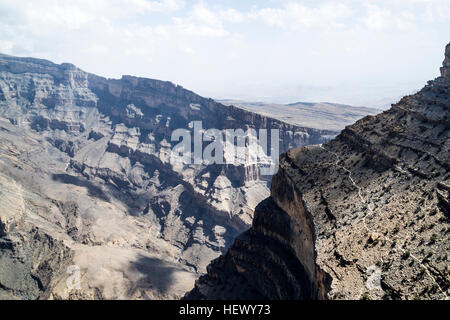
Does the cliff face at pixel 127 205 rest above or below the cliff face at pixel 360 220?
below

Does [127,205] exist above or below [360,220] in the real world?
below

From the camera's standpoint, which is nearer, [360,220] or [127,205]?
[360,220]

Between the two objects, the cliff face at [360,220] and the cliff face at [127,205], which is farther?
the cliff face at [127,205]

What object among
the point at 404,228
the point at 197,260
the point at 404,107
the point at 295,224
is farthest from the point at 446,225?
the point at 197,260
